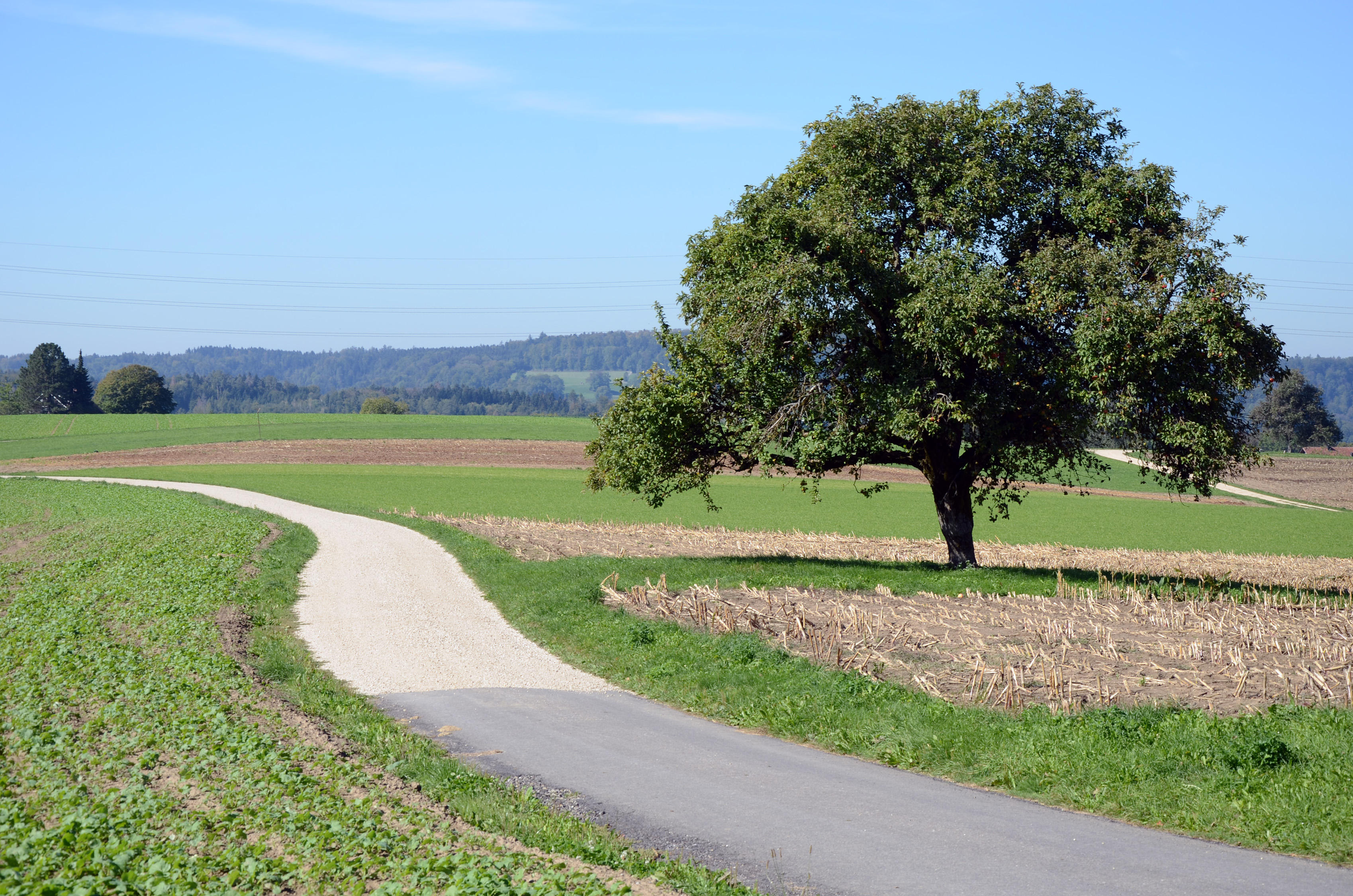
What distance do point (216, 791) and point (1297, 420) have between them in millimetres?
157624

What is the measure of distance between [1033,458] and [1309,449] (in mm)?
139333

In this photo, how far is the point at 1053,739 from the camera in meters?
11.7

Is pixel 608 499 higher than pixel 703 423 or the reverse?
the reverse

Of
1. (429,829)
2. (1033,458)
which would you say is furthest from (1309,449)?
(429,829)

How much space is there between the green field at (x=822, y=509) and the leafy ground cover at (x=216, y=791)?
94.6 feet

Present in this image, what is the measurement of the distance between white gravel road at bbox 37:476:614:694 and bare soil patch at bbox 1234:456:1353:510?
5926 cm

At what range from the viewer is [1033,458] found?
84.1 ft

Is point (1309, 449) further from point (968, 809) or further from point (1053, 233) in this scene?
point (968, 809)

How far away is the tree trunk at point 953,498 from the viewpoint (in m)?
27.0

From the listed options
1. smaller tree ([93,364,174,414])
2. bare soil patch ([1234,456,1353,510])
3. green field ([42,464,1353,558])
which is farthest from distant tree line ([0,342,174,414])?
bare soil patch ([1234,456,1353,510])

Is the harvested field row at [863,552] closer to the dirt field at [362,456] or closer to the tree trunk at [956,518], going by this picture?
the tree trunk at [956,518]

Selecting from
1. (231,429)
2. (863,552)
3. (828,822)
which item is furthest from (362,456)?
(828,822)

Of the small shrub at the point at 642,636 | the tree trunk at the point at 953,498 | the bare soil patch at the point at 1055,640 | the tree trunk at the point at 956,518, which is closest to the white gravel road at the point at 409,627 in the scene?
the small shrub at the point at 642,636

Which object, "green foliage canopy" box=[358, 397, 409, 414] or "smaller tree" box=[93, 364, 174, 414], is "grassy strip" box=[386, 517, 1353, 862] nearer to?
"smaller tree" box=[93, 364, 174, 414]
